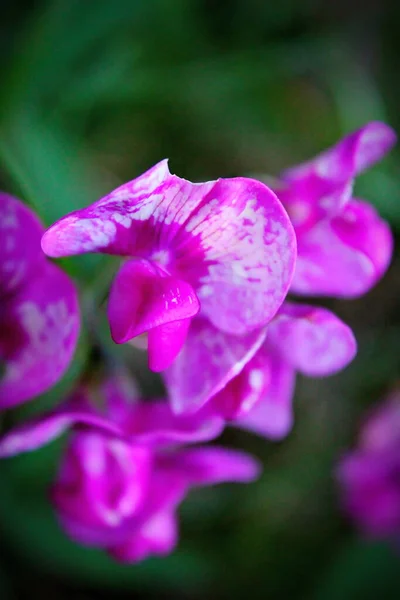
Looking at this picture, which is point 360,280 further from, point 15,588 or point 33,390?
point 15,588

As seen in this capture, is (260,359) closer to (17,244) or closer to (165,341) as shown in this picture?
(165,341)

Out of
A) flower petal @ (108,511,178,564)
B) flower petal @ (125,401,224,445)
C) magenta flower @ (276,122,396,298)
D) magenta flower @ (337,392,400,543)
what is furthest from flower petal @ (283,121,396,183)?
magenta flower @ (337,392,400,543)

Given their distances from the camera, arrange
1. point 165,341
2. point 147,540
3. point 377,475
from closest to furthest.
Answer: point 165,341, point 147,540, point 377,475

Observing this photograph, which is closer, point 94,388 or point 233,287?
point 233,287

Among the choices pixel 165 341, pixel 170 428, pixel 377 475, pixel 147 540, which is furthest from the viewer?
pixel 377 475

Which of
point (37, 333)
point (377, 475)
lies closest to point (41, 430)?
point (37, 333)

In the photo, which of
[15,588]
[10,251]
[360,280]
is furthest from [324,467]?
[10,251]

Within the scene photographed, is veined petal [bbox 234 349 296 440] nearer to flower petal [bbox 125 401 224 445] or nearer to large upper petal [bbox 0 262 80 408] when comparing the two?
flower petal [bbox 125 401 224 445]
